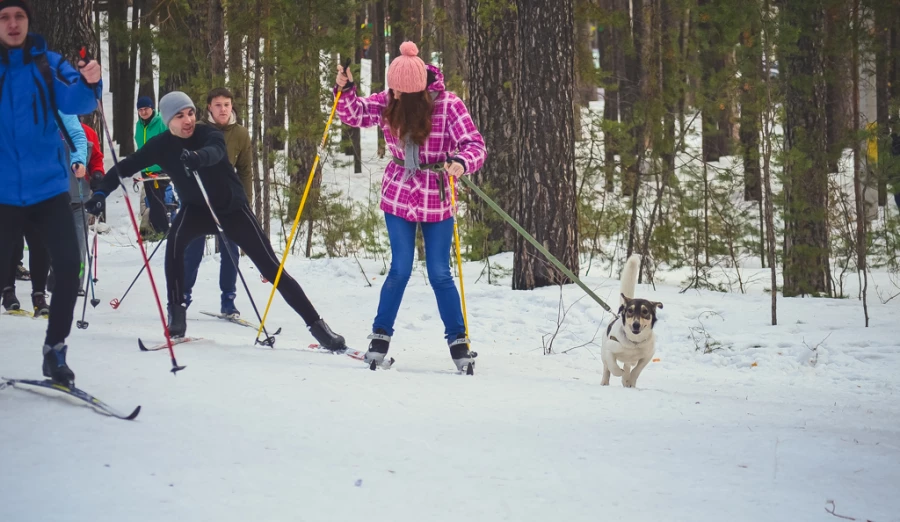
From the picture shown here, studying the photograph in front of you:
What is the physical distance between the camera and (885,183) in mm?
9859

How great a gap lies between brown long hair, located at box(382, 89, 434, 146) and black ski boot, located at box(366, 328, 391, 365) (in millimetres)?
1279

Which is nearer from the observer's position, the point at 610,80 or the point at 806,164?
the point at 806,164

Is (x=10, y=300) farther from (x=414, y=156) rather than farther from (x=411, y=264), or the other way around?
(x=414, y=156)

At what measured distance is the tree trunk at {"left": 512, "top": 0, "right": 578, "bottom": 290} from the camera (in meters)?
9.71

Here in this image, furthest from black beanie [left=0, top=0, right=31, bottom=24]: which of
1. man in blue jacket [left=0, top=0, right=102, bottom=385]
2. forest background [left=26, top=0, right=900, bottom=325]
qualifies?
forest background [left=26, top=0, right=900, bottom=325]

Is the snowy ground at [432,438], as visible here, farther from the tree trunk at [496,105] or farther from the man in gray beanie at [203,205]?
the tree trunk at [496,105]

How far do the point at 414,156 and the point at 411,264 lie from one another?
0.70 m

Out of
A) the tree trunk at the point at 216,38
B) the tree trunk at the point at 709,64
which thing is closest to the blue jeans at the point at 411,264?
the tree trunk at the point at 709,64

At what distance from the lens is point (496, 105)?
40.1ft

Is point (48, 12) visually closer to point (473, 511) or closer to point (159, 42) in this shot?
point (159, 42)

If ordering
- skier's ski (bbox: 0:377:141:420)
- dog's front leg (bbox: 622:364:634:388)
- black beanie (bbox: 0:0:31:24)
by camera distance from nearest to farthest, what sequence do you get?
skier's ski (bbox: 0:377:141:420) < black beanie (bbox: 0:0:31:24) < dog's front leg (bbox: 622:364:634:388)

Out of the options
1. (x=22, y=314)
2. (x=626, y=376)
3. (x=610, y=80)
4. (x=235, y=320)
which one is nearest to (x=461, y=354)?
(x=626, y=376)

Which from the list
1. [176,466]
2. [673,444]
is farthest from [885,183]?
[176,466]

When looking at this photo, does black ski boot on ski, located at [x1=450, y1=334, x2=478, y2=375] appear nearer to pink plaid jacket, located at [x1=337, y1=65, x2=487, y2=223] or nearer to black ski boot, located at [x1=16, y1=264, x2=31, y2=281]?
pink plaid jacket, located at [x1=337, y1=65, x2=487, y2=223]
